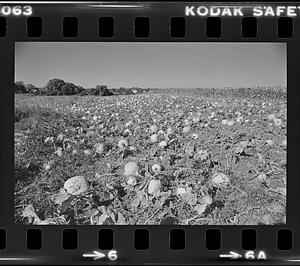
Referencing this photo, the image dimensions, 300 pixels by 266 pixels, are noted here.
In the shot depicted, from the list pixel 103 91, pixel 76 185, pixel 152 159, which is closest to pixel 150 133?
pixel 152 159

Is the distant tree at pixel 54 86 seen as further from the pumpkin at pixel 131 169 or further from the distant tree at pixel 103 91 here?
the pumpkin at pixel 131 169

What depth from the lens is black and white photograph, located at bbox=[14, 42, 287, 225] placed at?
2381 mm

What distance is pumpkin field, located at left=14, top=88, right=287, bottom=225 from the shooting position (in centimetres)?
238

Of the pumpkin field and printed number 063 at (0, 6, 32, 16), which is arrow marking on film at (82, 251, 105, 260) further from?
printed number 063 at (0, 6, 32, 16)

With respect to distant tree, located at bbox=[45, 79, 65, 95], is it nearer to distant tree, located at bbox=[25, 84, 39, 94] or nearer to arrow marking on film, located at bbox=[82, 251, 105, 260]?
distant tree, located at bbox=[25, 84, 39, 94]

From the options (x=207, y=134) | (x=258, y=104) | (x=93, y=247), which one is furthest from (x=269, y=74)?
(x=93, y=247)

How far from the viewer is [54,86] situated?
239 centimetres

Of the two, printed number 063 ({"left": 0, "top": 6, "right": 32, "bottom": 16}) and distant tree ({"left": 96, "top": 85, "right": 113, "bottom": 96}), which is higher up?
printed number 063 ({"left": 0, "top": 6, "right": 32, "bottom": 16})

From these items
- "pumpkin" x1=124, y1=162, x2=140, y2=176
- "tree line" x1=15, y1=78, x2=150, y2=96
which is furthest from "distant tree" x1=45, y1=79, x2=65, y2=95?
"pumpkin" x1=124, y1=162, x2=140, y2=176

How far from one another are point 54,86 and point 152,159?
513 millimetres

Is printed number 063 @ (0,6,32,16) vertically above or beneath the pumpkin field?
above

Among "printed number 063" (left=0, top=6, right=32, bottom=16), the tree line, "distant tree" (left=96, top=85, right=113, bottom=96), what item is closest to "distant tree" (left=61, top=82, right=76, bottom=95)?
the tree line

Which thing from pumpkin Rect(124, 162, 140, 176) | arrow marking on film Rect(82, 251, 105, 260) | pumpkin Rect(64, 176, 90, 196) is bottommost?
arrow marking on film Rect(82, 251, 105, 260)

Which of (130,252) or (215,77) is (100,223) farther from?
(215,77)
